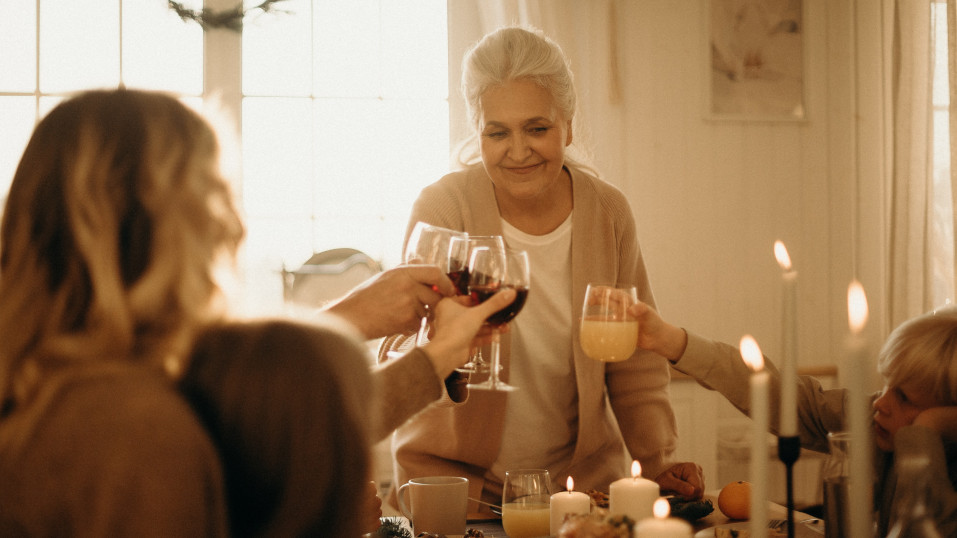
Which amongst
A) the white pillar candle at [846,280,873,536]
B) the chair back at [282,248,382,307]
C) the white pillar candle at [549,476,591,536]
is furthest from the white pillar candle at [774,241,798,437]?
the chair back at [282,248,382,307]

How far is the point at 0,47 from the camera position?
3180 millimetres

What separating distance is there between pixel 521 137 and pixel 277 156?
1.64 m

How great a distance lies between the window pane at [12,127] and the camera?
3.16 metres

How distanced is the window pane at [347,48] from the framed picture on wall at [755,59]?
1.31 meters

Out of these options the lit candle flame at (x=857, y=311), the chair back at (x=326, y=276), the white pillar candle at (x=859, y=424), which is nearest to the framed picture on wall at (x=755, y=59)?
the chair back at (x=326, y=276)

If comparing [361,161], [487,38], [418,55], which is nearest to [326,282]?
[361,161]

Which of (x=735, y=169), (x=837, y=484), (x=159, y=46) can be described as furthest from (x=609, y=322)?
(x=159, y=46)

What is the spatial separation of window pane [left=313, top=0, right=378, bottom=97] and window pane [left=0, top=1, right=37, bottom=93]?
105cm

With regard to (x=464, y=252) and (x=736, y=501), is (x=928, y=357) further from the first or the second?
(x=464, y=252)

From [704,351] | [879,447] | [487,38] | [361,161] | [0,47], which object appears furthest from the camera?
[361,161]

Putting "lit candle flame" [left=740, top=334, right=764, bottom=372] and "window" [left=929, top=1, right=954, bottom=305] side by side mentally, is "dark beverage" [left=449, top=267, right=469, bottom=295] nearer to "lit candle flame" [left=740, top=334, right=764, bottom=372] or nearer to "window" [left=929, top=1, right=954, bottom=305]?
"lit candle flame" [left=740, top=334, right=764, bottom=372]

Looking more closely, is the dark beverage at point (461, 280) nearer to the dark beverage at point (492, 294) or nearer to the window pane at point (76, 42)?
the dark beverage at point (492, 294)

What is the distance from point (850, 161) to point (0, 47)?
3.37m

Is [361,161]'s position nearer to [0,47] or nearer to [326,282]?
[326,282]
